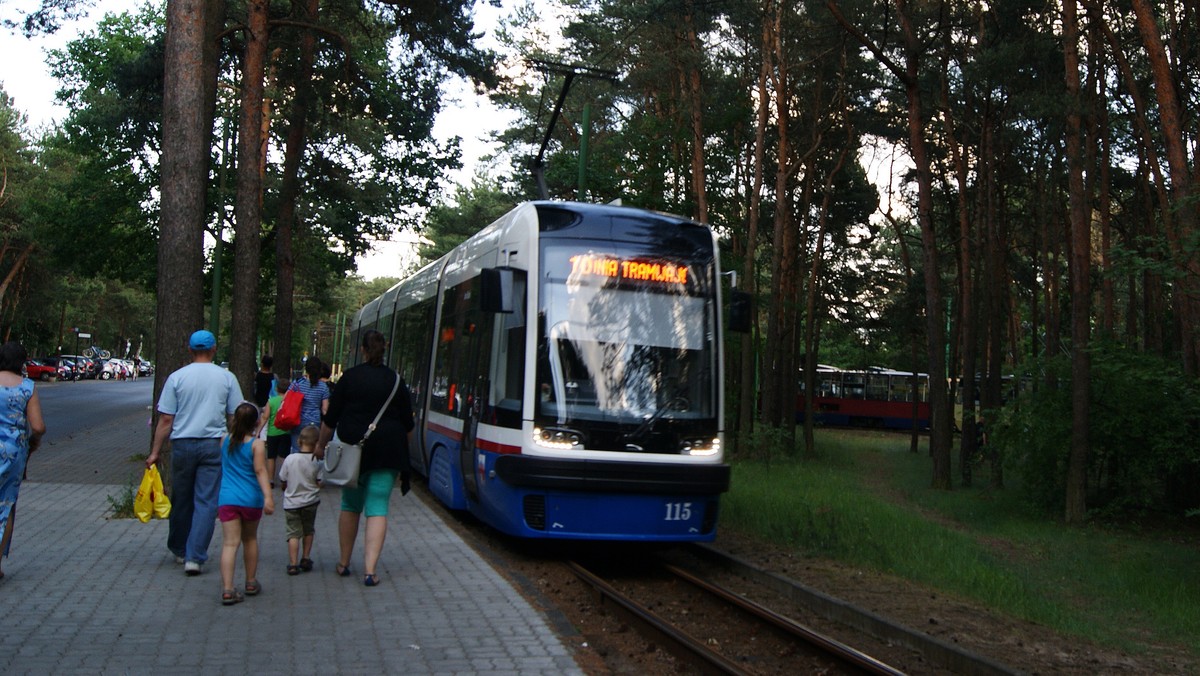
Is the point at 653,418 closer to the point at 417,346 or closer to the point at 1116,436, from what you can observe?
the point at 417,346

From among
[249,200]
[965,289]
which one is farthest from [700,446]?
[965,289]

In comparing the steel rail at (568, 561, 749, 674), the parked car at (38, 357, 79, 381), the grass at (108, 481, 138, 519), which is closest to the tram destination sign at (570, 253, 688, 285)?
the steel rail at (568, 561, 749, 674)

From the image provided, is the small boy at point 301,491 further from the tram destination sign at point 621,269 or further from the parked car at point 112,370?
the parked car at point 112,370

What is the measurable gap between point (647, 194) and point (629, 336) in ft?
49.1

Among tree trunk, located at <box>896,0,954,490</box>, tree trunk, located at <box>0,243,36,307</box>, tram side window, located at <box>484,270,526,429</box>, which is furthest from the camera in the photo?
tree trunk, located at <box>0,243,36,307</box>

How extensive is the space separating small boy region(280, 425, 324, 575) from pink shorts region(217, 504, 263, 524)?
901 mm

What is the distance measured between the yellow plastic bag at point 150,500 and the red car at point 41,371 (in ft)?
196

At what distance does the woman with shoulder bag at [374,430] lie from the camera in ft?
27.0

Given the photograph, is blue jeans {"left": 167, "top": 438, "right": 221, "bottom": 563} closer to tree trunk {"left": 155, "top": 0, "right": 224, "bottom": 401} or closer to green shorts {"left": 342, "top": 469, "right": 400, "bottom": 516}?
green shorts {"left": 342, "top": 469, "right": 400, "bottom": 516}

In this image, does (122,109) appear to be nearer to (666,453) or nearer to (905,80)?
(905,80)

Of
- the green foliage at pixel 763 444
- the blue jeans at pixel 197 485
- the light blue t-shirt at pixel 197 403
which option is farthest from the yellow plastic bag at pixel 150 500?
the green foliage at pixel 763 444

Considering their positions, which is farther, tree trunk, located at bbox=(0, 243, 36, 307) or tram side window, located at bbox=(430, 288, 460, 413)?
tree trunk, located at bbox=(0, 243, 36, 307)

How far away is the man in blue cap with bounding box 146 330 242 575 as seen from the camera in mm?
8117

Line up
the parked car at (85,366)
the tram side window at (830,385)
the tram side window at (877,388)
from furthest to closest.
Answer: the parked car at (85,366) → the tram side window at (830,385) → the tram side window at (877,388)
